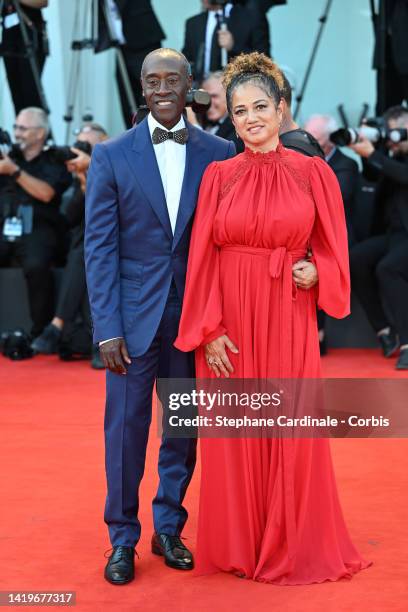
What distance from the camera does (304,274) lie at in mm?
3037

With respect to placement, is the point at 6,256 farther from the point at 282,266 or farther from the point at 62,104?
the point at 282,266

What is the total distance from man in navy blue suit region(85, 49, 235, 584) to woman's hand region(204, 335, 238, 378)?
0.13 metres

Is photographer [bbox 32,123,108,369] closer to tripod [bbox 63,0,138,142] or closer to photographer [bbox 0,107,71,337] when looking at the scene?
photographer [bbox 0,107,71,337]

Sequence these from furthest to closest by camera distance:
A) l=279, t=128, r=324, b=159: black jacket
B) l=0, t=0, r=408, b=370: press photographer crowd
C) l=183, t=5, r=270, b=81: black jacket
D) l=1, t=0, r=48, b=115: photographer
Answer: l=1, t=0, r=48, b=115: photographer, l=183, t=5, r=270, b=81: black jacket, l=0, t=0, r=408, b=370: press photographer crowd, l=279, t=128, r=324, b=159: black jacket

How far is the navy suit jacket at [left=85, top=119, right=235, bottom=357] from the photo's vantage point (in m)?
3.03

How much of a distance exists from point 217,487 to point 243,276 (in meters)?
0.62

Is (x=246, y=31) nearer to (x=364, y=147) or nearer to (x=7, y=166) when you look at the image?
(x=364, y=147)

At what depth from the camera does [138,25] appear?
811 cm

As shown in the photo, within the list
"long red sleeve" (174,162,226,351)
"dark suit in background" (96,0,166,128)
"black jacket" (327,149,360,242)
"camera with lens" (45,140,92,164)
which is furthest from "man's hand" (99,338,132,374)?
"dark suit in background" (96,0,166,128)

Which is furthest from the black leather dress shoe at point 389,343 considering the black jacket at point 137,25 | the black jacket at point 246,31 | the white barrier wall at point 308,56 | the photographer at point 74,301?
the white barrier wall at point 308,56

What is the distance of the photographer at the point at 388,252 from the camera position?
21.4ft

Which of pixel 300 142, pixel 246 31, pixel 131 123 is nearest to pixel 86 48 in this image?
pixel 246 31

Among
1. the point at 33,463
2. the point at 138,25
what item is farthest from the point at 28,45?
the point at 33,463

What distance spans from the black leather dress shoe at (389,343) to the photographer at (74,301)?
1880 millimetres
